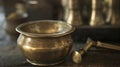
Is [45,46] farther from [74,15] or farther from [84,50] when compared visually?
[74,15]

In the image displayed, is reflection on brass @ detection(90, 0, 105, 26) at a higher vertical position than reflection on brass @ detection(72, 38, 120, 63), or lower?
higher

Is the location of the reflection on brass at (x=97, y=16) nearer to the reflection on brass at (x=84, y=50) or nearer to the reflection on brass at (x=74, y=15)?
the reflection on brass at (x=74, y=15)

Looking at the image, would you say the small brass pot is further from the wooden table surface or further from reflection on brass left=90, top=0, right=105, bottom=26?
A: reflection on brass left=90, top=0, right=105, bottom=26

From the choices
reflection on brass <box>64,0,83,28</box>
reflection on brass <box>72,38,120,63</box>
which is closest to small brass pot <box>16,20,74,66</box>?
reflection on brass <box>72,38,120,63</box>

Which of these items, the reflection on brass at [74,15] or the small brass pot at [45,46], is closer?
the small brass pot at [45,46]

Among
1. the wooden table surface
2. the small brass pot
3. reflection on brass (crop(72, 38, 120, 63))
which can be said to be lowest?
the wooden table surface

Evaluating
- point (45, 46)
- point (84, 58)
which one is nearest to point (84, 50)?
point (84, 58)

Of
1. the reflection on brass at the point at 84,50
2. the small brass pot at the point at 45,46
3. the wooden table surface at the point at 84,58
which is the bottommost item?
the wooden table surface at the point at 84,58

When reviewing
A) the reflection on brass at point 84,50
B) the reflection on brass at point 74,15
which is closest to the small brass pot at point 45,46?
the reflection on brass at point 84,50

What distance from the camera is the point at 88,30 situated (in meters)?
0.91

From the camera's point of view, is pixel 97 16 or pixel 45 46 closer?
pixel 45 46

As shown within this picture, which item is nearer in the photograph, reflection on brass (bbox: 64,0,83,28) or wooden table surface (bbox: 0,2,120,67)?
wooden table surface (bbox: 0,2,120,67)

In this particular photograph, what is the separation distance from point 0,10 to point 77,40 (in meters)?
0.54

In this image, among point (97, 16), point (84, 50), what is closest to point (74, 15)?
point (97, 16)
